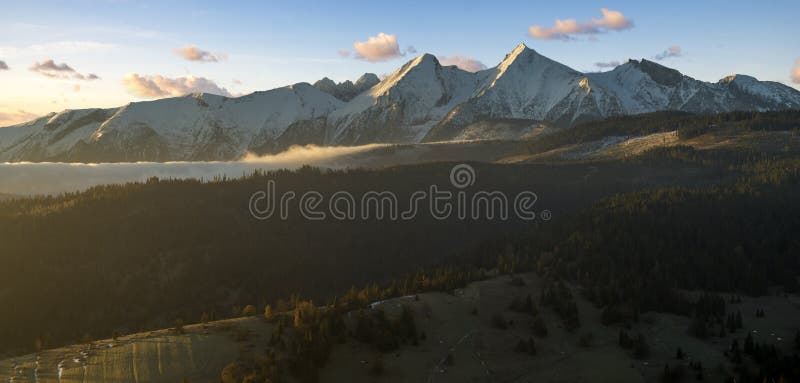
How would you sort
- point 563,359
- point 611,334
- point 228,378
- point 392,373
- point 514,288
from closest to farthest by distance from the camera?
point 228,378 < point 392,373 < point 563,359 < point 611,334 < point 514,288

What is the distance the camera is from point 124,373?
349 feet

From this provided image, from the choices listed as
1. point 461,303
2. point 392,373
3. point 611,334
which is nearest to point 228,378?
point 392,373

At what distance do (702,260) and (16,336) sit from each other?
624 feet

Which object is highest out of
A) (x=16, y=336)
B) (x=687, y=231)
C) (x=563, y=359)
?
(x=687, y=231)

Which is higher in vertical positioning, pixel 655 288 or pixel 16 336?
pixel 655 288

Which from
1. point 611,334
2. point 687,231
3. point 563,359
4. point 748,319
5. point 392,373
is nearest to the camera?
point 392,373

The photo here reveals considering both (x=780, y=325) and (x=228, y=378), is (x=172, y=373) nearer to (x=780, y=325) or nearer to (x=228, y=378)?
(x=228, y=378)

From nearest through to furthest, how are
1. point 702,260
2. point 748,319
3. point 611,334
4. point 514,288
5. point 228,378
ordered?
point 228,378 → point 611,334 → point 748,319 → point 514,288 → point 702,260

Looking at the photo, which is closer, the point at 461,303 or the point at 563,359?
the point at 563,359

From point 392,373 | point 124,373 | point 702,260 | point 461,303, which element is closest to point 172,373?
point 124,373

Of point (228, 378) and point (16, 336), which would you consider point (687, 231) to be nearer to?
point (228, 378)

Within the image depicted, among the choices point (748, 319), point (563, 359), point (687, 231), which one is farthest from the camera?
point (687, 231)

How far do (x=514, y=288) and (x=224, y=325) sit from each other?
2452 inches

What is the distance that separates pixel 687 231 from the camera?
197m
